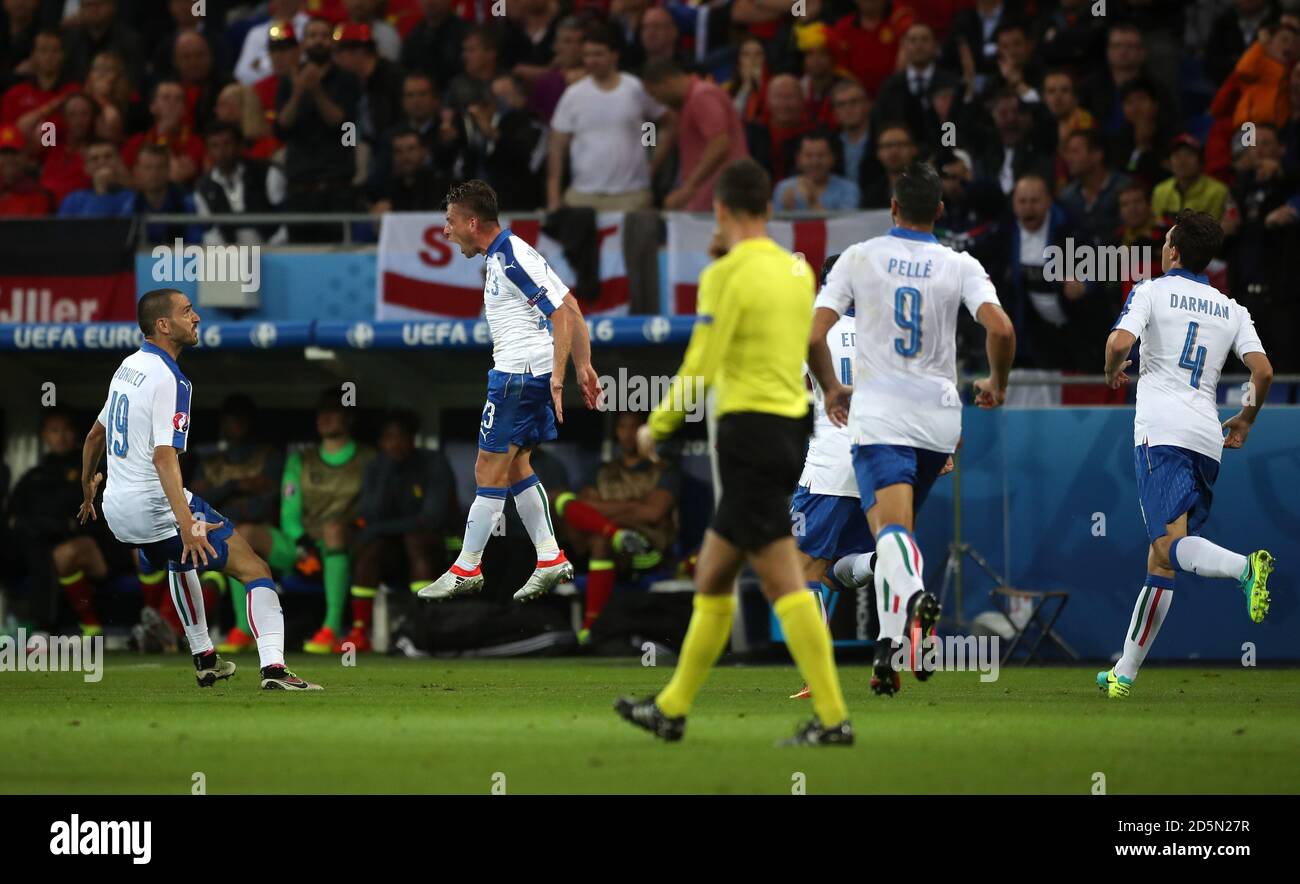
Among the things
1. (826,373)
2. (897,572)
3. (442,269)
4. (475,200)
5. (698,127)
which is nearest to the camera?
(826,373)

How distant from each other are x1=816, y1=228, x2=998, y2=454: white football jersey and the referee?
173 centimetres

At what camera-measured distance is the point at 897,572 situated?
8.38 meters

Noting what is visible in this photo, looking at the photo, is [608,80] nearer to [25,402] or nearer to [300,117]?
[300,117]

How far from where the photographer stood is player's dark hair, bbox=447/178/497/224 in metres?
10.5

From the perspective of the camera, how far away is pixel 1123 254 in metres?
14.1

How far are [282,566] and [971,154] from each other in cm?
682

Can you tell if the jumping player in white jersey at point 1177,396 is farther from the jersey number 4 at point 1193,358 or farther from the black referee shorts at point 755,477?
the black referee shorts at point 755,477

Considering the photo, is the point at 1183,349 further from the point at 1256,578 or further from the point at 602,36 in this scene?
the point at 602,36

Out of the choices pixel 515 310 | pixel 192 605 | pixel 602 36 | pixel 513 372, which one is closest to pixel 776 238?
pixel 602 36

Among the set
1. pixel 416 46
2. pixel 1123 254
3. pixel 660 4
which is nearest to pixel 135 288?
pixel 416 46

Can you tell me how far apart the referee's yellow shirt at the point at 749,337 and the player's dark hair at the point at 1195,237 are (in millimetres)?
3903

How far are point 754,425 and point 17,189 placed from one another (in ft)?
40.9

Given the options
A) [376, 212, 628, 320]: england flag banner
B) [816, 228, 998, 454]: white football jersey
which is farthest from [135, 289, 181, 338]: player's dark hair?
[376, 212, 628, 320]: england flag banner

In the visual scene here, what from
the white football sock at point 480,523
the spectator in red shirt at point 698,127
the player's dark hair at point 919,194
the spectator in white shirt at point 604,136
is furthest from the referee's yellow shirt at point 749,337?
the spectator in white shirt at point 604,136
